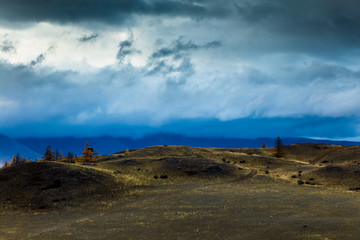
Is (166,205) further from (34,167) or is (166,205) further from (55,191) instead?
(34,167)

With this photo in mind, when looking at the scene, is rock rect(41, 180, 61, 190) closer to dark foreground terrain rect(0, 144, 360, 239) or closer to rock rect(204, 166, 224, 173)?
dark foreground terrain rect(0, 144, 360, 239)

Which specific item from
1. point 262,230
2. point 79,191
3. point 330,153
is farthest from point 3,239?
point 330,153

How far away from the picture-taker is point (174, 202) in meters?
41.2

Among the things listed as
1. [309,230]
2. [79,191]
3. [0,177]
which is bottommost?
[309,230]

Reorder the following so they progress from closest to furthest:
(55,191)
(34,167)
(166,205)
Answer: (166,205) → (55,191) → (34,167)

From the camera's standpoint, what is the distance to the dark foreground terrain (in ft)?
90.0

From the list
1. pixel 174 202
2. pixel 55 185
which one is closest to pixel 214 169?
pixel 174 202

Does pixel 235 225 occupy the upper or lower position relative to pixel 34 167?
lower

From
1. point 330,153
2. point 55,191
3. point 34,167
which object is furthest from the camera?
point 330,153

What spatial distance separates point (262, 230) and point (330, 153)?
11823 centimetres

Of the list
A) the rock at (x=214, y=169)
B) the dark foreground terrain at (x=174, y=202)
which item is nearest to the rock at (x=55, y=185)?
the dark foreground terrain at (x=174, y=202)

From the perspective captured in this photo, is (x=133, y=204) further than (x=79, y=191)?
No

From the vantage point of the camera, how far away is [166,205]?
129 ft

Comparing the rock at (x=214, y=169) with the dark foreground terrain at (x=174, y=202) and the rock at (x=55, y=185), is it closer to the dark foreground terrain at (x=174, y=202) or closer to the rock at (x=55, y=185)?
the dark foreground terrain at (x=174, y=202)
